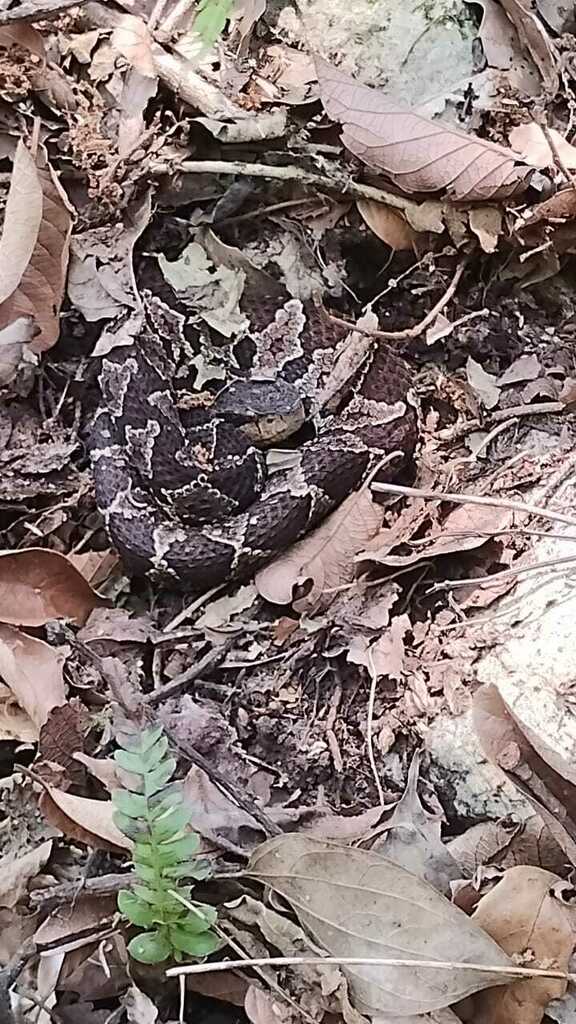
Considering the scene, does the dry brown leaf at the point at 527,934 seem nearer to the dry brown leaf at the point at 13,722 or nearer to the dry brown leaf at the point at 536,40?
the dry brown leaf at the point at 13,722

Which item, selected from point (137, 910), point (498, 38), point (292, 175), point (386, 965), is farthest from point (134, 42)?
point (386, 965)

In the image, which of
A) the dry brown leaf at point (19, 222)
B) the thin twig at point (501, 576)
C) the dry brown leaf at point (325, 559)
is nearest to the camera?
the thin twig at point (501, 576)

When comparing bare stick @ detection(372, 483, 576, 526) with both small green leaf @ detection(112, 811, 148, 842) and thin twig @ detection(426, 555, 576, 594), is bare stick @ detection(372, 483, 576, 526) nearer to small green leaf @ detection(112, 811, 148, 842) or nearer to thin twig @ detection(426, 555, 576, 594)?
thin twig @ detection(426, 555, 576, 594)

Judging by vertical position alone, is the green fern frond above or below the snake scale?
above

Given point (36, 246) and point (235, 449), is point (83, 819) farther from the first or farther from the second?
point (36, 246)

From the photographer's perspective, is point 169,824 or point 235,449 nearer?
point 169,824

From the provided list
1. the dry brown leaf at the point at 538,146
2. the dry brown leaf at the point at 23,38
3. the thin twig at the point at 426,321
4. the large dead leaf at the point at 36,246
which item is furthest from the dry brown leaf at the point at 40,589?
the dry brown leaf at the point at 538,146

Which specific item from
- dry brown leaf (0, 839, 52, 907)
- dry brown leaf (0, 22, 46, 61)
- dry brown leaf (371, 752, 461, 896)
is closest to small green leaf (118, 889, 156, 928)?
dry brown leaf (0, 839, 52, 907)
